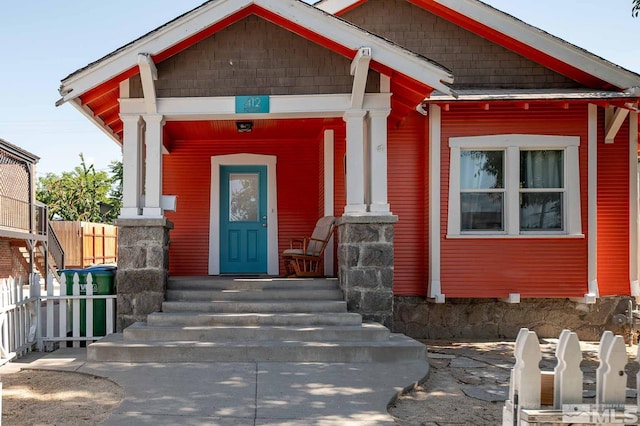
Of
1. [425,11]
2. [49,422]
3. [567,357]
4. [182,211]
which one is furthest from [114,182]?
[567,357]

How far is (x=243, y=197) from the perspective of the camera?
9.79 metres

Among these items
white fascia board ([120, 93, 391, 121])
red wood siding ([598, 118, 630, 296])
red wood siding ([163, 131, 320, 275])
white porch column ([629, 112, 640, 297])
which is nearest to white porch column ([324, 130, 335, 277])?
red wood siding ([163, 131, 320, 275])

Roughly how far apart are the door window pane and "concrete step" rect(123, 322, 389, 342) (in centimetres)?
368

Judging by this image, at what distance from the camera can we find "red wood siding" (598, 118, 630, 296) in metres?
8.27

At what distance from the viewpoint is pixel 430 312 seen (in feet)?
27.5

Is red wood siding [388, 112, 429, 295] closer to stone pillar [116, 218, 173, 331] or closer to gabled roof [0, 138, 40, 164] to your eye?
stone pillar [116, 218, 173, 331]

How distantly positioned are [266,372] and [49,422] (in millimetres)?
1942

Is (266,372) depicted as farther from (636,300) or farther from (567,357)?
(636,300)

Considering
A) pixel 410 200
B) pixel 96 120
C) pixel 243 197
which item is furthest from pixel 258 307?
pixel 96 120

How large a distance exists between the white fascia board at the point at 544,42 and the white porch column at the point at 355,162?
2.91 meters

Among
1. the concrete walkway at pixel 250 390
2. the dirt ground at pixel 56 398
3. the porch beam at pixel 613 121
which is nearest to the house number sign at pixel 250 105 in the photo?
the concrete walkway at pixel 250 390

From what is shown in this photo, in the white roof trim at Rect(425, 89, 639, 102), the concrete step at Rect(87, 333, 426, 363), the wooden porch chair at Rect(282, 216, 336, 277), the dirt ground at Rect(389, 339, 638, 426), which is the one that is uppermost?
the white roof trim at Rect(425, 89, 639, 102)

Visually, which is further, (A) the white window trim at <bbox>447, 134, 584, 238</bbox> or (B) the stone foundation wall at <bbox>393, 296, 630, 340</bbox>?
(B) the stone foundation wall at <bbox>393, 296, 630, 340</bbox>

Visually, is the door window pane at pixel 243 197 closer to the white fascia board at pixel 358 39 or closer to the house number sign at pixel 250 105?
the house number sign at pixel 250 105
